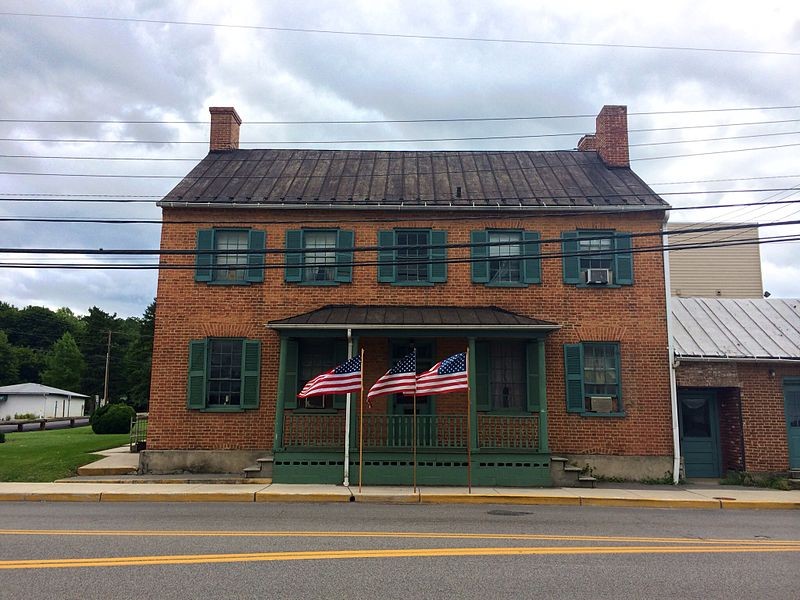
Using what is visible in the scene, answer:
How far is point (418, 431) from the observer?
1520 cm

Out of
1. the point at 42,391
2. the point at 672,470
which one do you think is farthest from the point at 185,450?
the point at 42,391

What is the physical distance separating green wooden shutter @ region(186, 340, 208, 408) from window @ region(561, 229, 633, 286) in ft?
30.7

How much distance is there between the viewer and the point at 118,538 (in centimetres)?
842

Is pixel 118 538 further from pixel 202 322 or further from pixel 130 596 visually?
pixel 202 322

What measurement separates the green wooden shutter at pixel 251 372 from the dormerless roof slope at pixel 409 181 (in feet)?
12.2

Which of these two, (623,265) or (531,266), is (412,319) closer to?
(531,266)

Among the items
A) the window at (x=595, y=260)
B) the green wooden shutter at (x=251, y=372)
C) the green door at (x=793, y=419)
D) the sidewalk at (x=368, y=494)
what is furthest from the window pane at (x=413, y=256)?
the green door at (x=793, y=419)

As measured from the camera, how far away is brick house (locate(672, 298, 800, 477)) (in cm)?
1573

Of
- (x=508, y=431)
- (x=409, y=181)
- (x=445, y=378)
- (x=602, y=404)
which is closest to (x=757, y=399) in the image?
(x=602, y=404)

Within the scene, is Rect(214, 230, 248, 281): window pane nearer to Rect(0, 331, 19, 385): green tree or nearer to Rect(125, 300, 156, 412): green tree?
Rect(125, 300, 156, 412): green tree

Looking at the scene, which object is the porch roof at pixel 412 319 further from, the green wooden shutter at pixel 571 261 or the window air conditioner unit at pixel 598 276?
the window air conditioner unit at pixel 598 276

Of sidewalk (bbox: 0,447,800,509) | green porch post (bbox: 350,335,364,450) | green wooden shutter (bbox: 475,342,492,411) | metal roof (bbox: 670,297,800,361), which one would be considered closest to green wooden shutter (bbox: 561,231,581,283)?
green wooden shutter (bbox: 475,342,492,411)

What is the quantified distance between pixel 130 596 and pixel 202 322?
11.0m

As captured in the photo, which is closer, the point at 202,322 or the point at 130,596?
the point at 130,596
